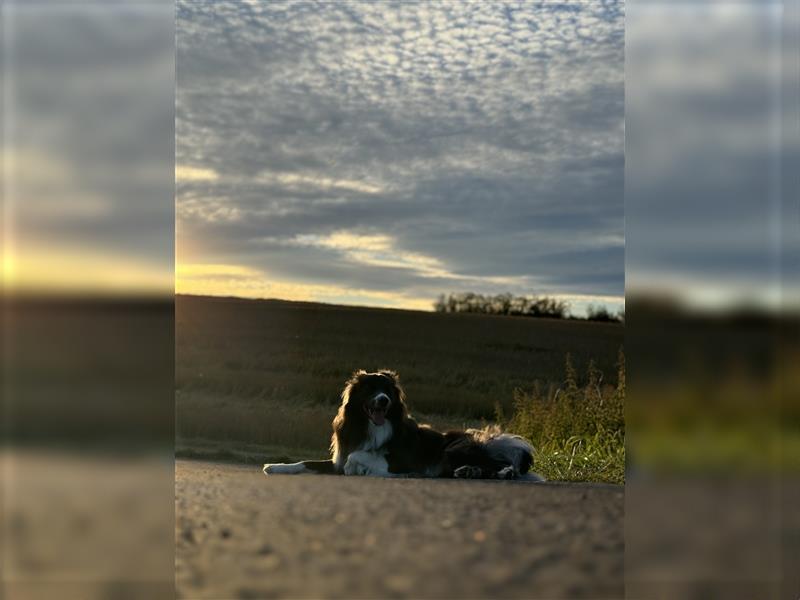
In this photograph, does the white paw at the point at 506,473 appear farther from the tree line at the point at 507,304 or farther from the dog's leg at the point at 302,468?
the tree line at the point at 507,304

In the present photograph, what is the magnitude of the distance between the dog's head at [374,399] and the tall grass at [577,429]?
1.48 metres

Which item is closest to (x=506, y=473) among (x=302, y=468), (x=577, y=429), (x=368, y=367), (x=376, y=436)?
(x=376, y=436)

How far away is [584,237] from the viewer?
8844 mm

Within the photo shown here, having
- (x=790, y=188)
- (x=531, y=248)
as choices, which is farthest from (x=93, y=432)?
(x=531, y=248)

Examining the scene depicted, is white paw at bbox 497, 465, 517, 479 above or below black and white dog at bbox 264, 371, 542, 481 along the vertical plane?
Result: below

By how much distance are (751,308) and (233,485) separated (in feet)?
6.52

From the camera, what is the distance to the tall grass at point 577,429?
635 centimetres

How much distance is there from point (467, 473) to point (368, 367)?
993 cm

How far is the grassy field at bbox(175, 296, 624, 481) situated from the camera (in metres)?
7.07

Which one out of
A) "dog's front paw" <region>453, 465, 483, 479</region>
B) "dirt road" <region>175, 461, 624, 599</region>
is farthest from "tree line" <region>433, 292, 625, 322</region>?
"dirt road" <region>175, 461, 624, 599</region>

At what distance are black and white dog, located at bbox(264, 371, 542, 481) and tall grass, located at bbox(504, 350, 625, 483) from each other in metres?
0.94

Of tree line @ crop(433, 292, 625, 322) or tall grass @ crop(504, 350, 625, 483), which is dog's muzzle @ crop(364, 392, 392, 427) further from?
tree line @ crop(433, 292, 625, 322)

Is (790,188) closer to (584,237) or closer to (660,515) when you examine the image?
(660,515)

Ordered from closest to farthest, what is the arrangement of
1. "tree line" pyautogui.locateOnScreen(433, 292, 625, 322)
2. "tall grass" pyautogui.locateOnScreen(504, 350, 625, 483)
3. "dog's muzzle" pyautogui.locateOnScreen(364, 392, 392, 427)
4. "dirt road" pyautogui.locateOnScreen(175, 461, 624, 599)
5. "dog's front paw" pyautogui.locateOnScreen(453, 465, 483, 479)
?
"dirt road" pyautogui.locateOnScreen(175, 461, 624, 599), "dog's front paw" pyautogui.locateOnScreen(453, 465, 483, 479), "dog's muzzle" pyautogui.locateOnScreen(364, 392, 392, 427), "tall grass" pyautogui.locateOnScreen(504, 350, 625, 483), "tree line" pyautogui.locateOnScreen(433, 292, 625, 322)
